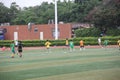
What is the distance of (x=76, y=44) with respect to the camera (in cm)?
5372

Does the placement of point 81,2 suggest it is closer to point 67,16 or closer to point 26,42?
point 67,16

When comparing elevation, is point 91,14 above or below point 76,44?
above

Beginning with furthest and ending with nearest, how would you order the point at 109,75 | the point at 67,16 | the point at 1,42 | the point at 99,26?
1. the point at 67,16
2. the point at 99,26
3. the point at 1,42
4. the point at 109,75

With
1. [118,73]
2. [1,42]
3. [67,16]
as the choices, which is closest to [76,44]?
[1,42]

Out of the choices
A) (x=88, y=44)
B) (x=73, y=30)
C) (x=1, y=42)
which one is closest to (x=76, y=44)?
(x=88, y=44)

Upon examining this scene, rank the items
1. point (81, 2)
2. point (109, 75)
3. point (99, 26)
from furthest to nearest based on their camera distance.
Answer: point (81, 2) → point (99, 26) → point (109, 75)

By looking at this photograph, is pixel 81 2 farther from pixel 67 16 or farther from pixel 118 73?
pixel 118 73

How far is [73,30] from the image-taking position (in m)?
70.4

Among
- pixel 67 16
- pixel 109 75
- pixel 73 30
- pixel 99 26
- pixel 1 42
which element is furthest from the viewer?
pixel 67 16

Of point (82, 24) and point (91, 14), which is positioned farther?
point (82, 24)

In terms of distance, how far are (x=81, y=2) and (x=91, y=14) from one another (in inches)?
487

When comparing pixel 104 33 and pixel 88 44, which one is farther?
pixel 104 33

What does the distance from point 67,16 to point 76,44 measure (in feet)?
88.2

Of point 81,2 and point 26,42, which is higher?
point 81,2
